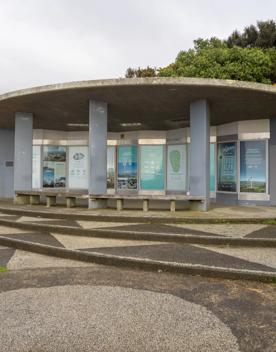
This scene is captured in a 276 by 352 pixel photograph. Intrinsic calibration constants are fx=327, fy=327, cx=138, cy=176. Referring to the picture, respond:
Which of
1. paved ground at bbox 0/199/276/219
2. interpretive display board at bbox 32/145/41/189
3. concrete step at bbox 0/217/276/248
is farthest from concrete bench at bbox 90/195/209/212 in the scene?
interpretive display board at bbox 32/145/41/189

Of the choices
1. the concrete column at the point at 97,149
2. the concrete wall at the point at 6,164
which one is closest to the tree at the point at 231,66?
the concrete wall at the point at 6,164

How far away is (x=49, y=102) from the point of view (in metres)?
11.2

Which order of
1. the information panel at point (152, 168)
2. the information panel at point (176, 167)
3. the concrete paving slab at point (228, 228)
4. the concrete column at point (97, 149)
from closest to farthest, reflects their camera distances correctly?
the concrete paving slab at point (228, 228) < the concrete column at point (97, 149) < the information panel at point (176, 167) < the information panel at point (152, 168)

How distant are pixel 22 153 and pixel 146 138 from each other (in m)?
5.91

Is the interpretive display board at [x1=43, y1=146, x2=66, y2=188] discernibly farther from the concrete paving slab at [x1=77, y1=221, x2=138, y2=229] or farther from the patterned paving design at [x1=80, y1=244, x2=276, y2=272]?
the patterned paving design at [x1=80, y1=244, x2=276, y2=272]

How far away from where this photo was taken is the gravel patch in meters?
2.74

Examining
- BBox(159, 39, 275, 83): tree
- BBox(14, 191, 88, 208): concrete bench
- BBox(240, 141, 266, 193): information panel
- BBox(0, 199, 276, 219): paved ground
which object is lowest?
BBox(0, 199, 276, 219): paved ground

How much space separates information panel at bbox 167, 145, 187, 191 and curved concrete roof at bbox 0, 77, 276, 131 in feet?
4.78

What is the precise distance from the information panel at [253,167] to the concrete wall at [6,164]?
1089 centimetres

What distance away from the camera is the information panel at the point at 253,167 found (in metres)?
12.3

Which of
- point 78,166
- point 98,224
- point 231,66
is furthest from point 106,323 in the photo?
point 231,66

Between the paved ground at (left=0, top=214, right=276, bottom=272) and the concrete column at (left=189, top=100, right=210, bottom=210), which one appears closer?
the paved ground at (left=0, top=214, right=276, bottom=272)

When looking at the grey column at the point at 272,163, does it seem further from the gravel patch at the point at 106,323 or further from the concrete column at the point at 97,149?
the gravel patch at the point at 106,323

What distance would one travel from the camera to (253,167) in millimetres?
12477
